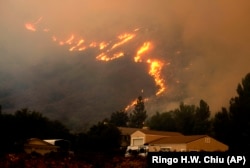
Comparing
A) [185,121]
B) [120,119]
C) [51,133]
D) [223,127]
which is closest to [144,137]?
[223,127]

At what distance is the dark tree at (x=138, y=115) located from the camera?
178375 mm

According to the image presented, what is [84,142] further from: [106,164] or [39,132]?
[106,164]

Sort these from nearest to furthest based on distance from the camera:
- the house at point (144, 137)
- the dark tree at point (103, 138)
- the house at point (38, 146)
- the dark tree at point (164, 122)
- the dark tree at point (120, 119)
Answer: the house at point (38, 146) → the dark tree at point (103, 138) → the house at point (144, 137) → the dark tree at point (164, 122) → the dark tree at point (120, 119)

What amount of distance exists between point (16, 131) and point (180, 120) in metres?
55.2

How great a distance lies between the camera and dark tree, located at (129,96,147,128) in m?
178

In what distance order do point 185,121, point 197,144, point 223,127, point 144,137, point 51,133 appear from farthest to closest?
point 185,121, point 144,137, point 51,133, point 223,127, point 197,144

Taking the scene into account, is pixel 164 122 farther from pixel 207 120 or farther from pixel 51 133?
pixel 51 133

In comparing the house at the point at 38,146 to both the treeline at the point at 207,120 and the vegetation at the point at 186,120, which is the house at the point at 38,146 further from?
the vegetation at the point at 186,120

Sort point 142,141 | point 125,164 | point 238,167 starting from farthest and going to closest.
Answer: point 142,141
point 125,164
point 238,167

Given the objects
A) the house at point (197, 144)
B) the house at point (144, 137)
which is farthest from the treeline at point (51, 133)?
the house at point (197, 144)

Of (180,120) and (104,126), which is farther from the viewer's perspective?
(180,120)

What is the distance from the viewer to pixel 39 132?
250 feet

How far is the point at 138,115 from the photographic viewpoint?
180500 millimetres

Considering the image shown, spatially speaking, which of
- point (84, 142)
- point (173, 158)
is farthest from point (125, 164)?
point (84, 142)
